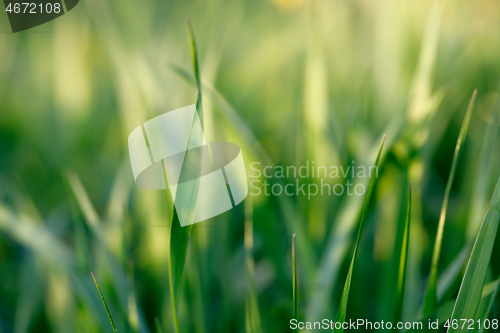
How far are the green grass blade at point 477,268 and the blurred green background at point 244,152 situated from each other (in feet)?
0.25

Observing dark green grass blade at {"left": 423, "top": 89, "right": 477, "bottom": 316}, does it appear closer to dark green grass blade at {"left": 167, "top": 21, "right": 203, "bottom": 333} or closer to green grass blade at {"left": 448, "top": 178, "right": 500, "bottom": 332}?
green grass blade at {"left": 448, "top": 178, "right": 500, "bottom": 332}

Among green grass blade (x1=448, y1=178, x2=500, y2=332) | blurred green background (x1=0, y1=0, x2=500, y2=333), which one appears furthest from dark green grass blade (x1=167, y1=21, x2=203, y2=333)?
green grass blade (x1=448, y1=178, x2=500, y2=332)

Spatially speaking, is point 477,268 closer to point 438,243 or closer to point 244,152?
point 438,243

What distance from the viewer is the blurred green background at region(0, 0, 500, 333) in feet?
0.92

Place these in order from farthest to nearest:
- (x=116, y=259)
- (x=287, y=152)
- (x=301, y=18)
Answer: (x=301, y=18)
(x=287, y=152)
(x=116, y=259)

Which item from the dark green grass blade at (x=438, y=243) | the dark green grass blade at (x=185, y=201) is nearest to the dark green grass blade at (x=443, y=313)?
the dark green grass blade at (x=438, y=243)

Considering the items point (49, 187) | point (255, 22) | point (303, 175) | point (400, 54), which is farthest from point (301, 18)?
point (49, 187)

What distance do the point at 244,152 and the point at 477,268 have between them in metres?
0.20

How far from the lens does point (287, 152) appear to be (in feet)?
1.35

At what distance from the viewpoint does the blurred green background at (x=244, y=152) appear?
11.0 inches

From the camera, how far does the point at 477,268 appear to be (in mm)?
190

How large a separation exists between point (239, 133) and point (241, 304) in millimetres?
151

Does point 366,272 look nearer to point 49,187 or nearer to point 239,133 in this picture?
point 239,133

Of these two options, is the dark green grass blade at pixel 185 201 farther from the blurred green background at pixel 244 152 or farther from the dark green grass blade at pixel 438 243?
the dark green grass blade at pixel 438 243
